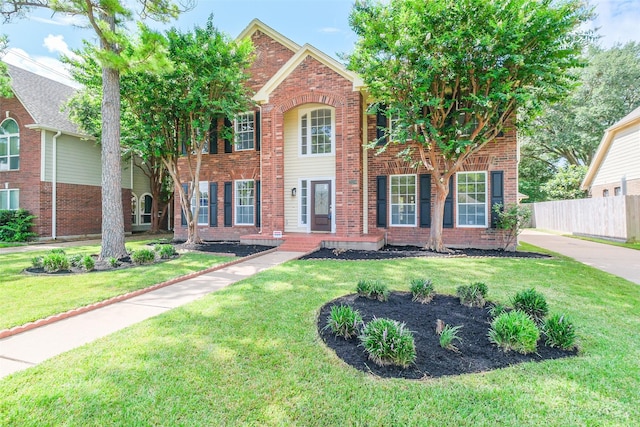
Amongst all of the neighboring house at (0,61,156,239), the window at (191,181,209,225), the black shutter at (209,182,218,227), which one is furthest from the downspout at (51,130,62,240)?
the black shutter at (209,182,218,227)

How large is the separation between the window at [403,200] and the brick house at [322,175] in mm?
34

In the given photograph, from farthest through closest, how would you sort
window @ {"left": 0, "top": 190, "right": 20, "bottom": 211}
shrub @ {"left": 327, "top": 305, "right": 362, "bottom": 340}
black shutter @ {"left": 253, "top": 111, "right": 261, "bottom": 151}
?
window @ {"left": 0, "top": 190, "right": 20, "bottom": 211} → black shutter @ {"left": 253, "top": 111, "right": 261, "bottom": 151} → shrub @ {"left": 327, "top": 305, "right": 362, "bottom": 340}

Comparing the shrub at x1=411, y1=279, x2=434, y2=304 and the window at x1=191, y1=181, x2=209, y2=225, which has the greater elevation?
the window at x1=191, y1=181, x2=209, y2=225

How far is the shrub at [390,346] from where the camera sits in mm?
2799

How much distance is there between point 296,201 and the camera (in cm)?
1209

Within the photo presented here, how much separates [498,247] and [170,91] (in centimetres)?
1167

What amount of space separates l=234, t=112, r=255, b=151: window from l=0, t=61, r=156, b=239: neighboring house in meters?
8.07

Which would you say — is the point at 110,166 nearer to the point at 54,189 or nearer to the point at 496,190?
the point at 54,189

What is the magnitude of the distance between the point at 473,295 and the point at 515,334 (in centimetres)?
137

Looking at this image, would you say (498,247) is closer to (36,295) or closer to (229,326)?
(229,326)

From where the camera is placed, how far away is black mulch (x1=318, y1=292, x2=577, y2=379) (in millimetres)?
2807

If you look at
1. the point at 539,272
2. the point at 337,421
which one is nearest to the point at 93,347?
the point at 337,421

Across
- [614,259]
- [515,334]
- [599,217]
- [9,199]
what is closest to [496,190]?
[614,259]

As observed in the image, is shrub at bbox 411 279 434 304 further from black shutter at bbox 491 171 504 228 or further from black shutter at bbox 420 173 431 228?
black shutter at bbox 491 171 504 228
